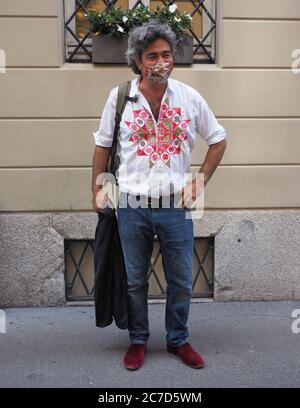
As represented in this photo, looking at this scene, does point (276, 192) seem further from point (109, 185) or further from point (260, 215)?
point (109, 185)

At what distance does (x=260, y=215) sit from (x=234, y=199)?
26 centimetres

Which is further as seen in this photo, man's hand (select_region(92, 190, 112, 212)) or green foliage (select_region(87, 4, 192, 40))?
green foliage (select_region(87, 4, 192, 40))

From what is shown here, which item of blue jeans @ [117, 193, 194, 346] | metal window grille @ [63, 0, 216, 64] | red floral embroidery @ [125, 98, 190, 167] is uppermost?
metal window grille @ [63, 0, 216, 64]

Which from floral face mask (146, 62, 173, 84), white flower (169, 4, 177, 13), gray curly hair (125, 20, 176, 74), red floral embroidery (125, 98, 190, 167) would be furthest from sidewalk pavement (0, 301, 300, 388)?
white flower (169, 4, 177, 13)

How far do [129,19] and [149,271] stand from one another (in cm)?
204

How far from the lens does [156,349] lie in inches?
143

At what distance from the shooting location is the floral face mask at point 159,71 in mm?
3035

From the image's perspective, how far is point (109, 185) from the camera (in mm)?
3301

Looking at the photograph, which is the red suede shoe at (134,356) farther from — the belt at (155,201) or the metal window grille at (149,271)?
the metal window grille at (149,271)

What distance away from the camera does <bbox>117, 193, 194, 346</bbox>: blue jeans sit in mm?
3213

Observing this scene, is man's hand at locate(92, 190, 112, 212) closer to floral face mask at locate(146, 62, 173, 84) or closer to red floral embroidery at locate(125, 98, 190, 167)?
red floral embroidery at locate(125, 98, 190, 167)

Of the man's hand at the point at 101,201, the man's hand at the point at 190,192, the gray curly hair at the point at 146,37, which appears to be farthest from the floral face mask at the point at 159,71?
the man's hand at the point at 101,201
